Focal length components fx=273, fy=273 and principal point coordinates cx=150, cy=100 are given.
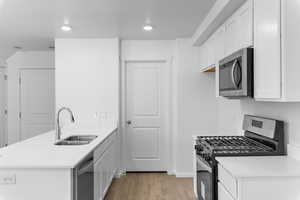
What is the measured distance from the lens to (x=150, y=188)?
4094 mm

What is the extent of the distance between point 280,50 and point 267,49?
154 millimetres

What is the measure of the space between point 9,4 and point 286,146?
10.2 ft

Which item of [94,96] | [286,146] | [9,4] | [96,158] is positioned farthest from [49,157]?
[94,96]

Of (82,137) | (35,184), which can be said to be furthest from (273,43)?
(82,137)

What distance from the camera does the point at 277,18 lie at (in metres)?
1.81

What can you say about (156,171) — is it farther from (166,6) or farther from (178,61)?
(166,6)

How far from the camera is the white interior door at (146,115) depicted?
16.1 feet

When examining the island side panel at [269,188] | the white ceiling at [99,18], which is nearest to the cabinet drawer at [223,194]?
the island side panel at [269,188]

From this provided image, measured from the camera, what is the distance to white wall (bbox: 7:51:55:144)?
5.77 metres

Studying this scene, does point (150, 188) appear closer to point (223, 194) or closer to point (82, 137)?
point (82, 137)

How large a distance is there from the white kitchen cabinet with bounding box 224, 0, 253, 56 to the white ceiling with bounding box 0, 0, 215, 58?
376 millimetres

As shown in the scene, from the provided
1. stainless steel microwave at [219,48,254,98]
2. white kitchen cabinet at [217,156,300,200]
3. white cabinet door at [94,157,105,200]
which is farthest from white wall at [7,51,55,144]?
white kitchen cabinet at [217,156,300,200]

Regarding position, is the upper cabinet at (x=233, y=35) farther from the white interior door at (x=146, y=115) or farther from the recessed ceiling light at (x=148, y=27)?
the white interior door at (x=146, y=115)

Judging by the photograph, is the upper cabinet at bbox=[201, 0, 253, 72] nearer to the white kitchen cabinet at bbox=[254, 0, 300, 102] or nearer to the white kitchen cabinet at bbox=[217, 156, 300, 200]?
the white kitchen cabinet at bbox=[254, 0, 300, 102]
